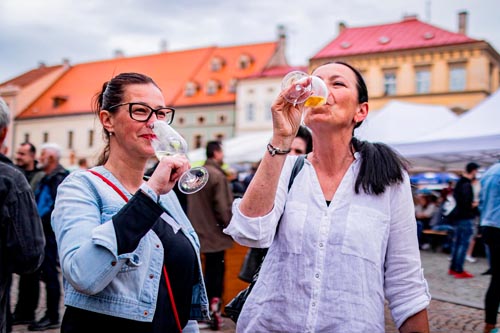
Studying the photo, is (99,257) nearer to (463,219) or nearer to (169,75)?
(463,219)

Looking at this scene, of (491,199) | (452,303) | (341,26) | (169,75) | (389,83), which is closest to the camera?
(491,199)

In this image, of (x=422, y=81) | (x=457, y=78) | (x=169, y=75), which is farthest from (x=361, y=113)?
(x=169, y=75)

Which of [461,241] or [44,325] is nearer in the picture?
[44,325]

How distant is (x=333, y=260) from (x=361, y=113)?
71cm

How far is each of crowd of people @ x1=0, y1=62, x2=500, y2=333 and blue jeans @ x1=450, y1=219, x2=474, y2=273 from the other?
335 inches

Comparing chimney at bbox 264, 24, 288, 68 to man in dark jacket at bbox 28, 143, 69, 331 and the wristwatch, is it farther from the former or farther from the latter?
the wristwatch

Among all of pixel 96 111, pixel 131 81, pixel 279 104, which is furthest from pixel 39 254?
pixel 279 104

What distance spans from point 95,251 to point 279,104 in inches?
33.8

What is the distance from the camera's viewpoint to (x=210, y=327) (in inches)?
239

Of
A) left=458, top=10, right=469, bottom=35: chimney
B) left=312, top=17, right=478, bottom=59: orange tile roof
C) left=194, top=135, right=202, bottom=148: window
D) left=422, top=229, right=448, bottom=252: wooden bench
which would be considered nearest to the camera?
left=422, top=229, right=448, bottom=252: wooden bench

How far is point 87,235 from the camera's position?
1.83 metres

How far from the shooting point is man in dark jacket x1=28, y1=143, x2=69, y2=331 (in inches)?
229

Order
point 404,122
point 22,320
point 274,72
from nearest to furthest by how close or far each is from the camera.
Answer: point 22,320 < point 404,122 < point 274,72

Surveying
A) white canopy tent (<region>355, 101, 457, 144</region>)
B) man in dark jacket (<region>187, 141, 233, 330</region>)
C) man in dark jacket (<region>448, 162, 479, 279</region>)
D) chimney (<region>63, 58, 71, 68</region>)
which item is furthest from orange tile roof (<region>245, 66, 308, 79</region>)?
man in dark jacket (<region>187, 141, 233, 330</region>)
